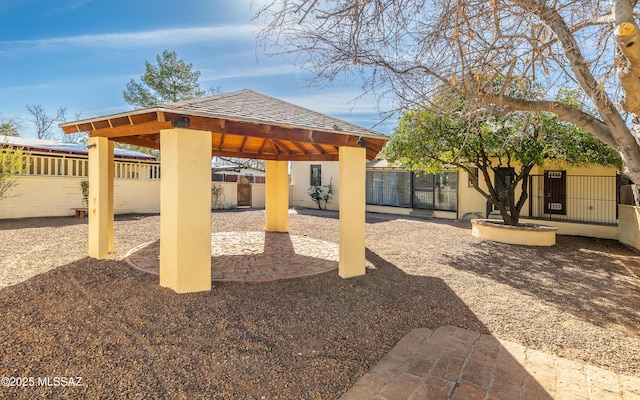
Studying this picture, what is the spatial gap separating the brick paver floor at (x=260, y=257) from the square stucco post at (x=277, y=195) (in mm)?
1087

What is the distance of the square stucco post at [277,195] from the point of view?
39.0 ft

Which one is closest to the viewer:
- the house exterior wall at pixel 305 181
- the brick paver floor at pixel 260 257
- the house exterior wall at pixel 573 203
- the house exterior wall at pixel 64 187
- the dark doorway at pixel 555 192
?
the brick paver floor at pixel 260 257

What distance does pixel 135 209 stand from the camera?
1739 cm

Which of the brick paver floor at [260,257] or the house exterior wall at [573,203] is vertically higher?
the house exterior wall at [573,203]

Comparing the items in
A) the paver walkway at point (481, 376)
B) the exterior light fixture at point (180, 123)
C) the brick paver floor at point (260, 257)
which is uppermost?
the exterior light fixture at point (180, 123)

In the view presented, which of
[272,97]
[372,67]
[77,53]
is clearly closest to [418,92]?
[372,67]

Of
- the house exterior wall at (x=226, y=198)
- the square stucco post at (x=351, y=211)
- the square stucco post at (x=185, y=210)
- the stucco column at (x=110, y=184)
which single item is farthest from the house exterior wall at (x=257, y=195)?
the square stucco post at (x=185, y=210)

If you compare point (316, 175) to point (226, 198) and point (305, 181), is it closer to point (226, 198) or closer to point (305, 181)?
point (305, 181)

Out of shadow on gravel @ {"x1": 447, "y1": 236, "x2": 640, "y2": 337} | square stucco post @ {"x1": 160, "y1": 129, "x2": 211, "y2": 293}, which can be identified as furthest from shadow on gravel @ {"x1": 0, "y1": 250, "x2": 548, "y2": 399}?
shadow on gravel @ {"x1": 447, "y1": 236, "x2": 640, "y2": 337}

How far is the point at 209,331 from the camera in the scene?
4023 millimetres

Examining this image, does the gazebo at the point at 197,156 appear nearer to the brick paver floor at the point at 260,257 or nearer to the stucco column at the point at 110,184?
the stucco column at the point at 110,184

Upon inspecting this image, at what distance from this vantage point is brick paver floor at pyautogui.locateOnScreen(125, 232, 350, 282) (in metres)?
6.50

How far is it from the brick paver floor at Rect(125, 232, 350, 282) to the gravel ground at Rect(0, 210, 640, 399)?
1.47ft

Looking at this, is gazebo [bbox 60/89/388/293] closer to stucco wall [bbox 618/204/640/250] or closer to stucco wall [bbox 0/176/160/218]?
stucco wall [bbox 618/204/640/250]
